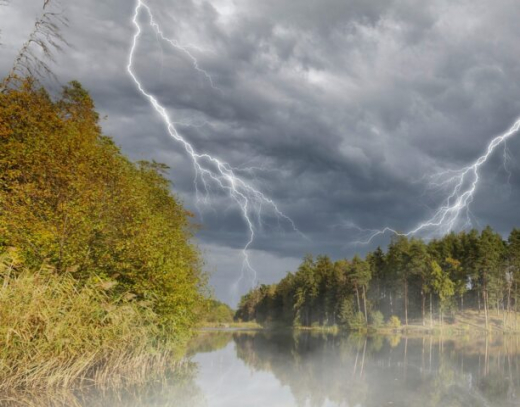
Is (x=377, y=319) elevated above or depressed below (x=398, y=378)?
above

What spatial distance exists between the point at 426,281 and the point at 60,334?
8292 cm

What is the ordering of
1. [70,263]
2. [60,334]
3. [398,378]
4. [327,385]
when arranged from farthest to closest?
[398,378] < [327,385] < [70,263] < [60,334]

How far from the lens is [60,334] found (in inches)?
615

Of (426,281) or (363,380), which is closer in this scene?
(363,380)

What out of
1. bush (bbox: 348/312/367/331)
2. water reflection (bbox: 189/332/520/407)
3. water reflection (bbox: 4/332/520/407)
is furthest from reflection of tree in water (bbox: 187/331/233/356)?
bush (bbox: 348/312/367/331)

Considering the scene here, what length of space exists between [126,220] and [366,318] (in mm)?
80495

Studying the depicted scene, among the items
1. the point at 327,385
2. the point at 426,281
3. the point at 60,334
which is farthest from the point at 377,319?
the point at 60,334

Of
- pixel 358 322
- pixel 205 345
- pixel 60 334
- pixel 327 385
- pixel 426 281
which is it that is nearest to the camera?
pixel 60 334

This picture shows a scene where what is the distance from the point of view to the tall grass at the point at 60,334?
14570mm

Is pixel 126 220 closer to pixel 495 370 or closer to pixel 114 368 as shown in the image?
pixel 114 368

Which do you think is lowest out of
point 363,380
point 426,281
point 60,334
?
point 363,380

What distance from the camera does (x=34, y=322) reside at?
15352 mm

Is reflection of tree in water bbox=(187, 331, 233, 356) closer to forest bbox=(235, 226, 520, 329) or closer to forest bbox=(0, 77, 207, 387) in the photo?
forest bbox=(0, 77, 207, 387)

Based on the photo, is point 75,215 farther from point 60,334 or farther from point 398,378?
point 398,378
